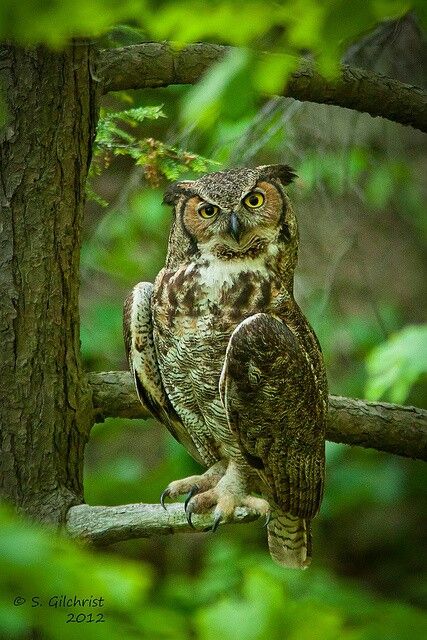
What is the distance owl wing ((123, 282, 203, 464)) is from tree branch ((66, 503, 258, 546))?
0.52m

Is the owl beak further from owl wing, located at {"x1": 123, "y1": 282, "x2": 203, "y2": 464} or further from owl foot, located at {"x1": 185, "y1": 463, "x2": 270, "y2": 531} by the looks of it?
owl foot, located at {"x1": 185, "y1": 463, "x2": 270, "y2": 531}

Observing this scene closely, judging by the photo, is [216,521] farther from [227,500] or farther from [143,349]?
[143,349]

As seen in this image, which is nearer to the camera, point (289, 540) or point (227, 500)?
point (227, 500)

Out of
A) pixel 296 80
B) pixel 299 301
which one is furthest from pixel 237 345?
pixel 299 301

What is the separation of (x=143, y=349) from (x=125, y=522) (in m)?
0.70

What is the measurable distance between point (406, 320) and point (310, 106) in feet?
9.13

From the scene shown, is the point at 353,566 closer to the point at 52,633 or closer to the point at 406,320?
the point at 406,320

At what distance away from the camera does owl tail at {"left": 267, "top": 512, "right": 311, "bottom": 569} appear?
2922 mm

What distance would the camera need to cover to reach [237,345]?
2453 millimetres

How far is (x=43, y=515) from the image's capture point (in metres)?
2.35

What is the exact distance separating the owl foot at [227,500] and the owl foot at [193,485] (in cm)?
2

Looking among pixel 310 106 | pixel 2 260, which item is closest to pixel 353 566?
pixel 310 106

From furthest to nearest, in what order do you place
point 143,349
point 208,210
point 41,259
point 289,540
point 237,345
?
point 289,540
point 143,349
point 208,210
point 237,345
point 41,259

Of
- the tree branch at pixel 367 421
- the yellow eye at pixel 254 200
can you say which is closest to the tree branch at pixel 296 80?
the yellow eye at pixel 254 200
